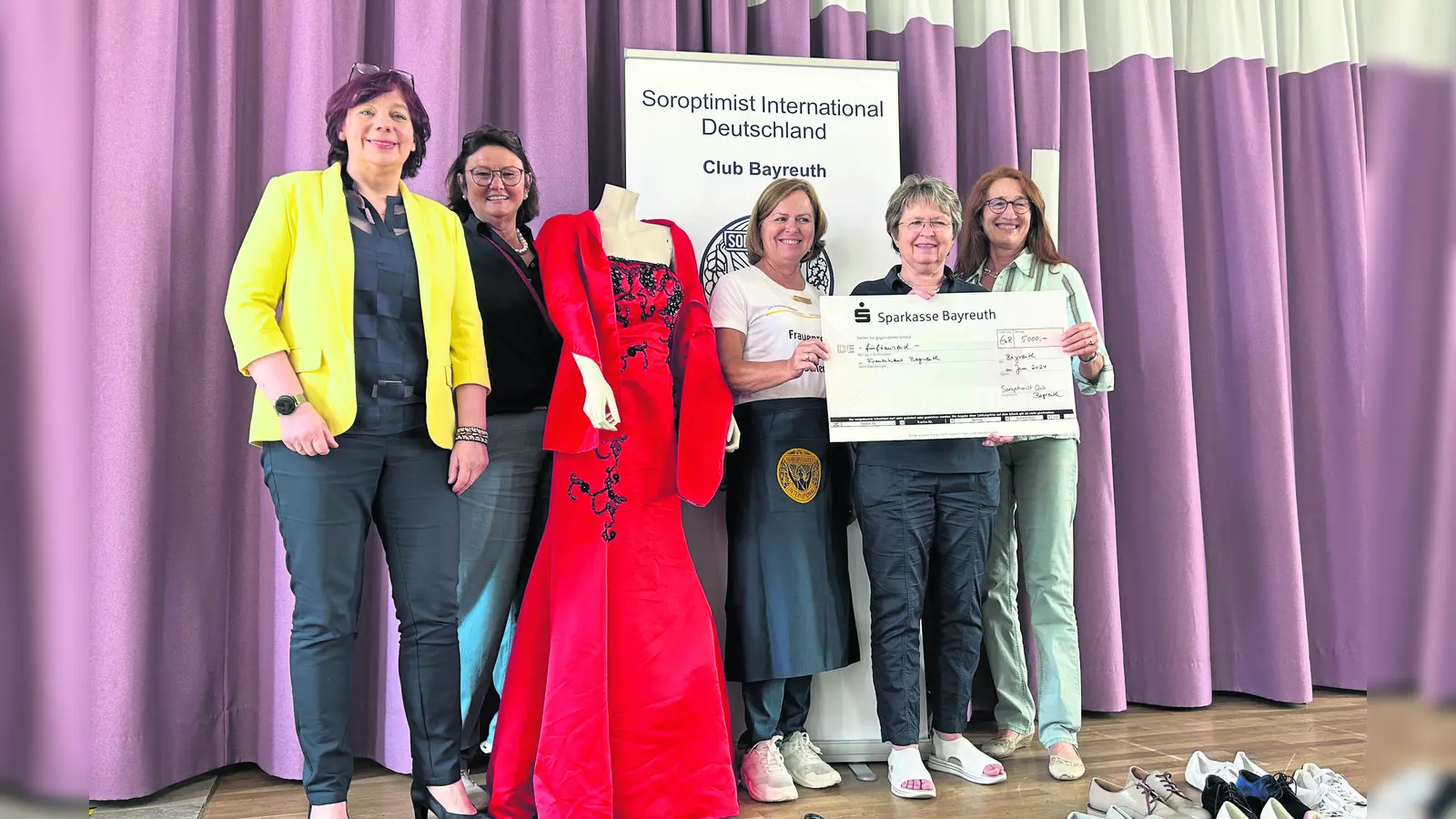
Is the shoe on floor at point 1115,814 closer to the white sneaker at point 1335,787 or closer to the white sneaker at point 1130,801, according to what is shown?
the white sneaker at point 1130,801

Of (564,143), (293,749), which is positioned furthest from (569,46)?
(293,749)

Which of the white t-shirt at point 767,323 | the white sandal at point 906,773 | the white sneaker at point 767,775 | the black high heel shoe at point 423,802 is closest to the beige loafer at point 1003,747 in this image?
the white sandal at point 906,773

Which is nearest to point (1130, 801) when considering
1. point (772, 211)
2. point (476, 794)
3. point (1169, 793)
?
point (1169, 793)

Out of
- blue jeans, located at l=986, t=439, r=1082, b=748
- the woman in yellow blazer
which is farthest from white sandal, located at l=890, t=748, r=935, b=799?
the woman in yellow blazer

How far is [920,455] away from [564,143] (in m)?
1.36

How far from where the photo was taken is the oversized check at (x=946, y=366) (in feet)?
7.63

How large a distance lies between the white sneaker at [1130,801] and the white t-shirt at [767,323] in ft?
3.77

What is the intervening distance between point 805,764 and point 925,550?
619 mm

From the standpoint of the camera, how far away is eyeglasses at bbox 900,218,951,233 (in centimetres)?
242

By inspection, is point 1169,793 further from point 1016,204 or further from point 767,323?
point 1016,204

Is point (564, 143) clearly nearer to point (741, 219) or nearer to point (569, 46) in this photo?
point (569, 46)

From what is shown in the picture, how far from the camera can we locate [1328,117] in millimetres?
3545

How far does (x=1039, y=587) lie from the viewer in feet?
8.67
